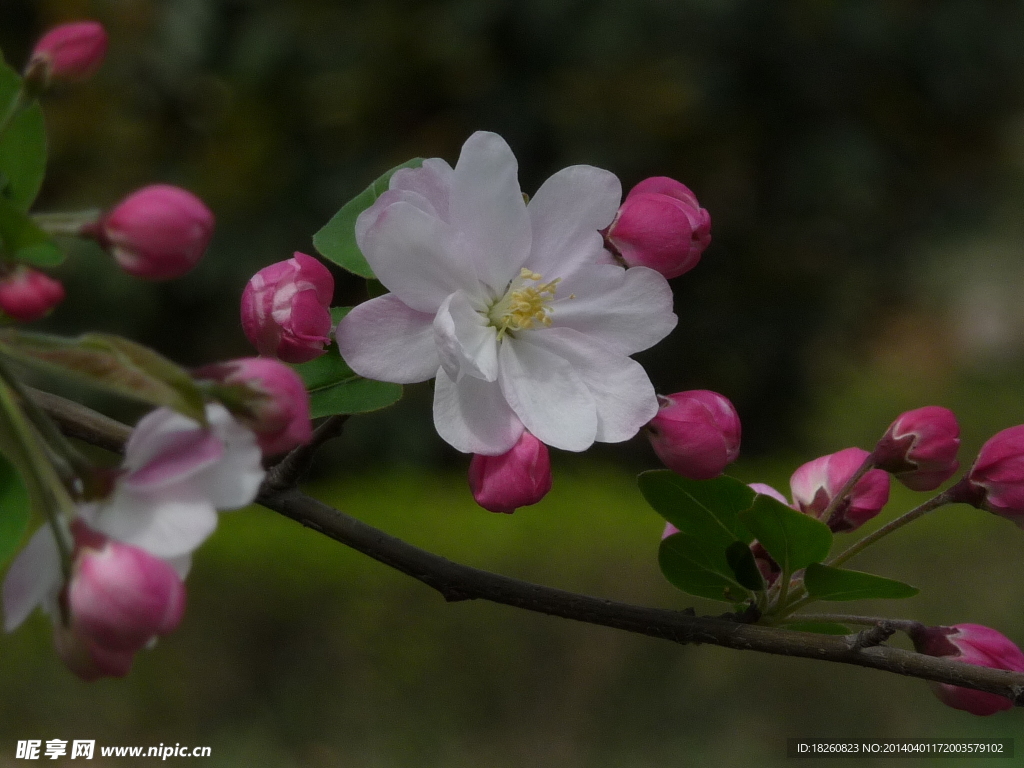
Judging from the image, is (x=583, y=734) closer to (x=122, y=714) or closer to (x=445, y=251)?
(x=122, y=714)

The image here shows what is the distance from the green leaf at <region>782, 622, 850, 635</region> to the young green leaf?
6cm

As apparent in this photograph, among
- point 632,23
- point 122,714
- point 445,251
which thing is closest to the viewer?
point 445,251

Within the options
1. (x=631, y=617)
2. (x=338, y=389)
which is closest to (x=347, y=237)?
(x=338, y=389)

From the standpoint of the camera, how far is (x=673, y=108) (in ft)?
15.3

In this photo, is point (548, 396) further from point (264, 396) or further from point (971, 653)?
point (971, 653)

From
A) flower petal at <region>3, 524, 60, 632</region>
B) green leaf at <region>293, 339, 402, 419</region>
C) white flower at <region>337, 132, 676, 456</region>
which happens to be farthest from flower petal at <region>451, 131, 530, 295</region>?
flower petal at <region>3, 524, 60, 632</region>

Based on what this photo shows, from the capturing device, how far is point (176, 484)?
1.66 feet

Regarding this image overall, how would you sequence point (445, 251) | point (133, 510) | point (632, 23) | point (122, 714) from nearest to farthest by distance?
1. point (133, 510)
2. point (445, 251)
3. point (122, 714)
4. point (632, 23)

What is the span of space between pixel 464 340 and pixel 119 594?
29cm

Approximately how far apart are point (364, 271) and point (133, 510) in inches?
12.5

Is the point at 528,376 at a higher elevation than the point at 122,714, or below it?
higher

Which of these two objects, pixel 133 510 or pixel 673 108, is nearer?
pixel 133 510

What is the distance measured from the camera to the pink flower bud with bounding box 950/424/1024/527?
0.80 meters

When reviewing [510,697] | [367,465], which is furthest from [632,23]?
[510,697]
